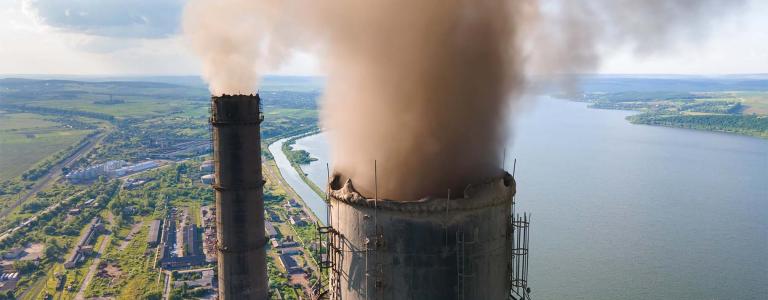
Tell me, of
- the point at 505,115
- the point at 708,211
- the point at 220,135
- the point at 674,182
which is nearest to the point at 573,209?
the point at 708,211

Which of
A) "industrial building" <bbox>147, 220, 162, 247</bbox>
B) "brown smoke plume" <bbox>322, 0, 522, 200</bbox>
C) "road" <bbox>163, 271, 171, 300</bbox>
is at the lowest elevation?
"road" <bbox>163, 271, 171, 300</bbox>

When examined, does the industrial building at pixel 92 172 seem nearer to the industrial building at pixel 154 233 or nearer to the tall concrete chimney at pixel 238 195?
the industrial building at pixel 154 233

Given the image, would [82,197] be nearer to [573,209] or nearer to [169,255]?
[169,255]

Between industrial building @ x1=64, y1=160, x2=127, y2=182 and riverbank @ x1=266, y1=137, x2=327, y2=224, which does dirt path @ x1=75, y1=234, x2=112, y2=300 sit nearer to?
riverbank @ x1=266, y1=137, x2=327, y2=224

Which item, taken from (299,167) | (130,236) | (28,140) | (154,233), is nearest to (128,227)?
(130,236)

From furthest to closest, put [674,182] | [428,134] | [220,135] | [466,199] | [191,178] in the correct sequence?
[191,178]
[674,182]
[220,135]
[428,134]
[466,199]

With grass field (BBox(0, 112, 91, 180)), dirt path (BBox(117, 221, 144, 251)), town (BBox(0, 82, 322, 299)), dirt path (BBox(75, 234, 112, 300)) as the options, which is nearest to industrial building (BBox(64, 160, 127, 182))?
town (BBox(0, 82, 322, 299))

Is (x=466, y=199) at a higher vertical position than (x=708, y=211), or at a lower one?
higher
